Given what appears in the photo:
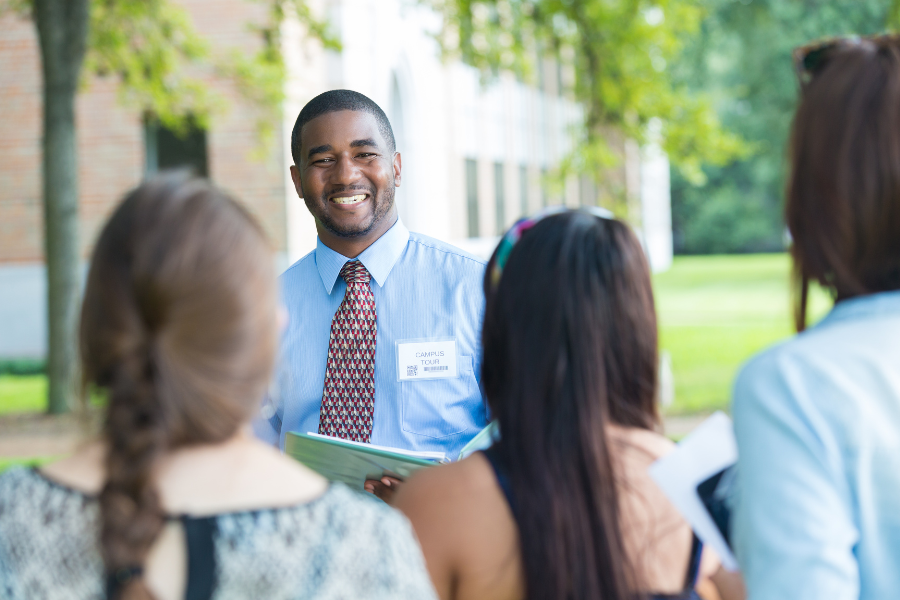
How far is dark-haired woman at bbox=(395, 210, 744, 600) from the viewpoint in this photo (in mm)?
1528

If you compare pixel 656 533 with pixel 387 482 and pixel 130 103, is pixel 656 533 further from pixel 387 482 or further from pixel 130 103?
pixel 130 103

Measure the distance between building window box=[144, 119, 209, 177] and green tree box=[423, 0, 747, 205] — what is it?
5875 mm

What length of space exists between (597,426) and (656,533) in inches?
9.4

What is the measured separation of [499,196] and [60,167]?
17.4 m

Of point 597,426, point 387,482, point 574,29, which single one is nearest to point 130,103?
point 574,29

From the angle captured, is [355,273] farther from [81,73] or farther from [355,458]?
[81,73]

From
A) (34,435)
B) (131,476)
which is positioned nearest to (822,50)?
(131,476)

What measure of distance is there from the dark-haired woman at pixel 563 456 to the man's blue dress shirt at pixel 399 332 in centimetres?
109

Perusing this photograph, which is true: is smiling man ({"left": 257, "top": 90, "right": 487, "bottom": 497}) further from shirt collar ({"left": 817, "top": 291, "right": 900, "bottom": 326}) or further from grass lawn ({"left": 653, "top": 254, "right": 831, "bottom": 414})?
shirt collar ({"left": 817, "top": 291, "right": 900, "bottom": 326})

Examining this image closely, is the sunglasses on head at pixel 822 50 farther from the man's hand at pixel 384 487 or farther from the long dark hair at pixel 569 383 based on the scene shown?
the man's hand at pixel 384 487

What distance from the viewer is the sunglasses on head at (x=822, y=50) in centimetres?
141

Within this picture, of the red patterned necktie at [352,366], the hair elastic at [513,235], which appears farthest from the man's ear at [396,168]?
the hair elastic at [513,235]

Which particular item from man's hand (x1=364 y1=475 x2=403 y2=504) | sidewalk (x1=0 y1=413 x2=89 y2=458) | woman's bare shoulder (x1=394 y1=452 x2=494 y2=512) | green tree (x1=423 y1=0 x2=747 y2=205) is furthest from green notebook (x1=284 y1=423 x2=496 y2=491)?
green tree (x1=423 y1=0 x2=747 y2=205)

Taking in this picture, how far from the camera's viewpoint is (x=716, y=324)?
18562mm
